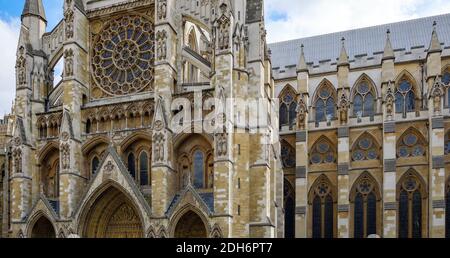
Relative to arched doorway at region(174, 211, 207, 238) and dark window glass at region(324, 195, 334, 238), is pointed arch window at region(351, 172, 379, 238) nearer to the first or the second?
dark window glass at region(324, 195, 334, 238)

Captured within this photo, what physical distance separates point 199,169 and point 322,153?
11.6 metres

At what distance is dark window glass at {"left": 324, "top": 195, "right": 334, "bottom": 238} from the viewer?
1234 inches

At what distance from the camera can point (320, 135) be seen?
32.8 meters

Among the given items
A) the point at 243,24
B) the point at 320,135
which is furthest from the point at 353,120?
the point at 243,24

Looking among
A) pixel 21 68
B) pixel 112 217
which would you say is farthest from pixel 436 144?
pixel 21 68

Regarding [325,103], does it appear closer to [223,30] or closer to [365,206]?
[365,206]

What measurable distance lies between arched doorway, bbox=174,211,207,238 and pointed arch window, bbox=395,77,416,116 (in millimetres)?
16418

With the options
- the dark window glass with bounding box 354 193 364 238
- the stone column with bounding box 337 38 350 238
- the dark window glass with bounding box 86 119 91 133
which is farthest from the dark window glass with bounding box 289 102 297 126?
the dark window glass with bounding box 86 119 91 133

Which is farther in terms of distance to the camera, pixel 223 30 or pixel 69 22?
pixel 69 22

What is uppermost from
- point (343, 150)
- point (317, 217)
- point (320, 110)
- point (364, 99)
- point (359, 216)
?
point (364, 99)

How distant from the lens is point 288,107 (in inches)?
1387

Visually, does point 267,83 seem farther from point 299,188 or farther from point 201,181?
point 299,188
